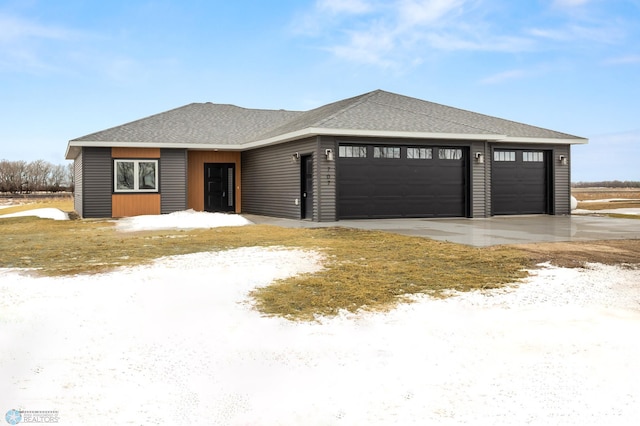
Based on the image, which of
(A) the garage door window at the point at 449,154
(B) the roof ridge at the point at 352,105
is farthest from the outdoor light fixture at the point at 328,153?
(A) the garage door window at the point at 449,154

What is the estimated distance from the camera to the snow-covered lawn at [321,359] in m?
3.00

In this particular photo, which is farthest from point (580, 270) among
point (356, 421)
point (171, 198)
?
point (171, 198)

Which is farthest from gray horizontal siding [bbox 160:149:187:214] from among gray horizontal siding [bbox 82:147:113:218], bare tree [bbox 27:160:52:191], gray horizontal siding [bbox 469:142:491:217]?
bare tree [bbox 27:160:52:191]

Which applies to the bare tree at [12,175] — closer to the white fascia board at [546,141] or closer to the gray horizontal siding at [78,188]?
the gray horizontal siding at [78,188]

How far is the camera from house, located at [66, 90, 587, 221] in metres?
15.9

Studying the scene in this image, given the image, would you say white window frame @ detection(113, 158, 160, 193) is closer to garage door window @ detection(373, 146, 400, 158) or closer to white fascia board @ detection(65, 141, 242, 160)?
white fascia board @ detection(65, 141, 242, 160)

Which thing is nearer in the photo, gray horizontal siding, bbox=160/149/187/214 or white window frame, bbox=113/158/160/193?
white window frame, bbox=113/158/160/193

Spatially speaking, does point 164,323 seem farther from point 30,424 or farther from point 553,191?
point 553,191

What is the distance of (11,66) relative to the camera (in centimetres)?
2714

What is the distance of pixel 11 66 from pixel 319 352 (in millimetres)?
29284

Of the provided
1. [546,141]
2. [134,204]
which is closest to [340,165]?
[546,141]

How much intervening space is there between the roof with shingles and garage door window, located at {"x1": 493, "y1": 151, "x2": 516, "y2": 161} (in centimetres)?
72

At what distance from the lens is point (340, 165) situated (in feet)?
51.4

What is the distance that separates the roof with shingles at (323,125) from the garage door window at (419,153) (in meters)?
0.73
